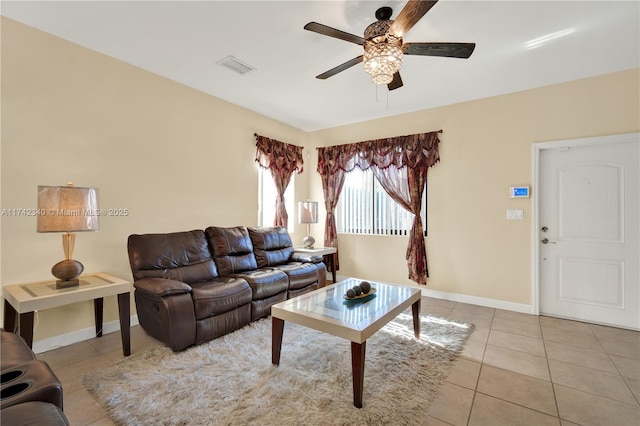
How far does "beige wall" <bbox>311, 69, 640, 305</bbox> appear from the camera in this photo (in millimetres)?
3225

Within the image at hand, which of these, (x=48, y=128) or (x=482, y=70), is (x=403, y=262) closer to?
(x=482, y=70)

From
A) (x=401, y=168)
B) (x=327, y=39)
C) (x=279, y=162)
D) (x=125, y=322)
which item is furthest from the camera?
(x=279, y=162)

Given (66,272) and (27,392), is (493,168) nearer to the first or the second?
(27,392)

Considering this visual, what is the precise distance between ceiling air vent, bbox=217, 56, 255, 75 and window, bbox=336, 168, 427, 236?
2.50 meters

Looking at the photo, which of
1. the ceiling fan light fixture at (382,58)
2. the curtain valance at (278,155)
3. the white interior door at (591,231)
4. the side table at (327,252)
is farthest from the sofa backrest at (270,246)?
the white interior door at (591,231)

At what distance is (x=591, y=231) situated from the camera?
3.29 m

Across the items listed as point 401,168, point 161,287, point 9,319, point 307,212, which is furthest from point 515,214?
point 9,319

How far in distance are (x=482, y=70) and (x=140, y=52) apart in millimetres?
3553

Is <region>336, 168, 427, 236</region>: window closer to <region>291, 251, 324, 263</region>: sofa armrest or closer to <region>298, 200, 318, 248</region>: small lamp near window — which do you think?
<region>298, 200, 318, 248</region>: small lamp near window

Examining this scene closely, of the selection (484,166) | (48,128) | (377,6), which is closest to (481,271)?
(484,166)

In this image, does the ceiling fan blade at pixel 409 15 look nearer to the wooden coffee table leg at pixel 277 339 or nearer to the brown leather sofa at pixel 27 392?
the wooden coffee table leg at pixel 277 339

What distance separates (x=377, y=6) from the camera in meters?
2.19

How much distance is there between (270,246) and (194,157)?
1529mm

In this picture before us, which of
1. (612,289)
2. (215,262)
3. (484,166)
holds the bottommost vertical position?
(612,289)
